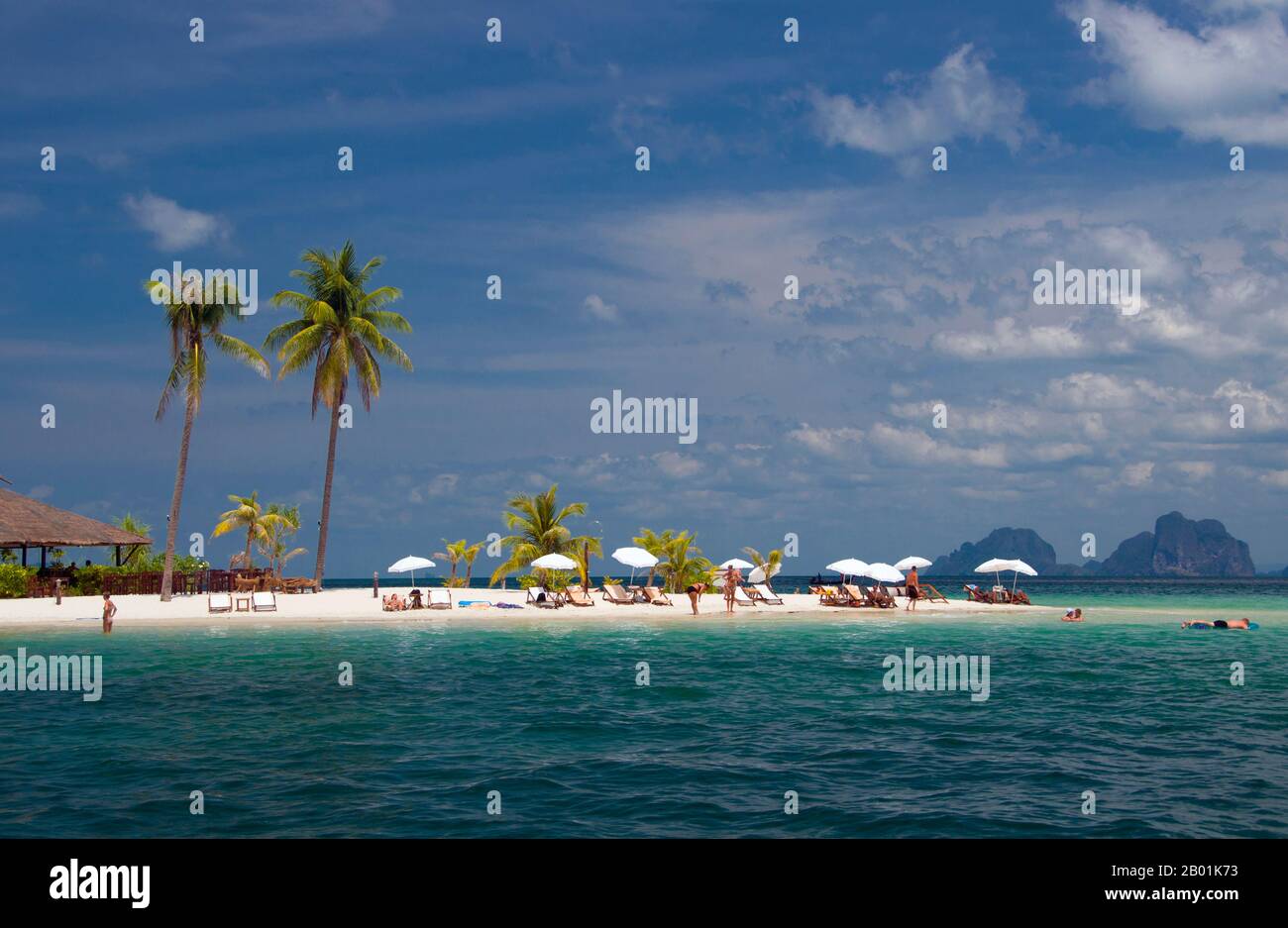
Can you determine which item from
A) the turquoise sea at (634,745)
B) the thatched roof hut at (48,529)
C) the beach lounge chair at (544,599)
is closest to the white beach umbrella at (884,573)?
the beach lounge chair at (544,599)

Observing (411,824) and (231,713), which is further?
(231,713)

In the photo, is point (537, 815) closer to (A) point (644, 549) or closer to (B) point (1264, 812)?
(B) point (1264, 812)

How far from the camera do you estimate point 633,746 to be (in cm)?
1545

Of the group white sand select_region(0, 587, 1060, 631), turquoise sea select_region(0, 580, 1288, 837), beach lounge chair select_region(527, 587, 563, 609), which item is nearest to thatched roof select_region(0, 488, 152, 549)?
white sand select_region(0, 587, 1060, 631)

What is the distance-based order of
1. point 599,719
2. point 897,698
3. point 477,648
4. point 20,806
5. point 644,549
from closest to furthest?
1. point 20,806
2. point 599,719
3. point 897,698
4. point 477,648
5. point 644,549

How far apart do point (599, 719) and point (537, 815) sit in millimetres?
6360


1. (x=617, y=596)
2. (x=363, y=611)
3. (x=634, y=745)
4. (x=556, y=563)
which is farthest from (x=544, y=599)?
(x=634, y=745)

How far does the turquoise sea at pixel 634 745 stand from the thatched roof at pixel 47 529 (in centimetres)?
1691

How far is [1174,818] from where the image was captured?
1136cm

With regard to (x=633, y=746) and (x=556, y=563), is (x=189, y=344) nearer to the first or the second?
(x=556, y=563)

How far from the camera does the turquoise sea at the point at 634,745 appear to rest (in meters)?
11.4

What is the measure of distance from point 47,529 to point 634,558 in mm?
25466

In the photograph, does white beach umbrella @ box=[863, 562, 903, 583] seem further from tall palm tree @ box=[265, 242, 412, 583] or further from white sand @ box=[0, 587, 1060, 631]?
tall palm tree @ box=[265, 242, 412, 583]
